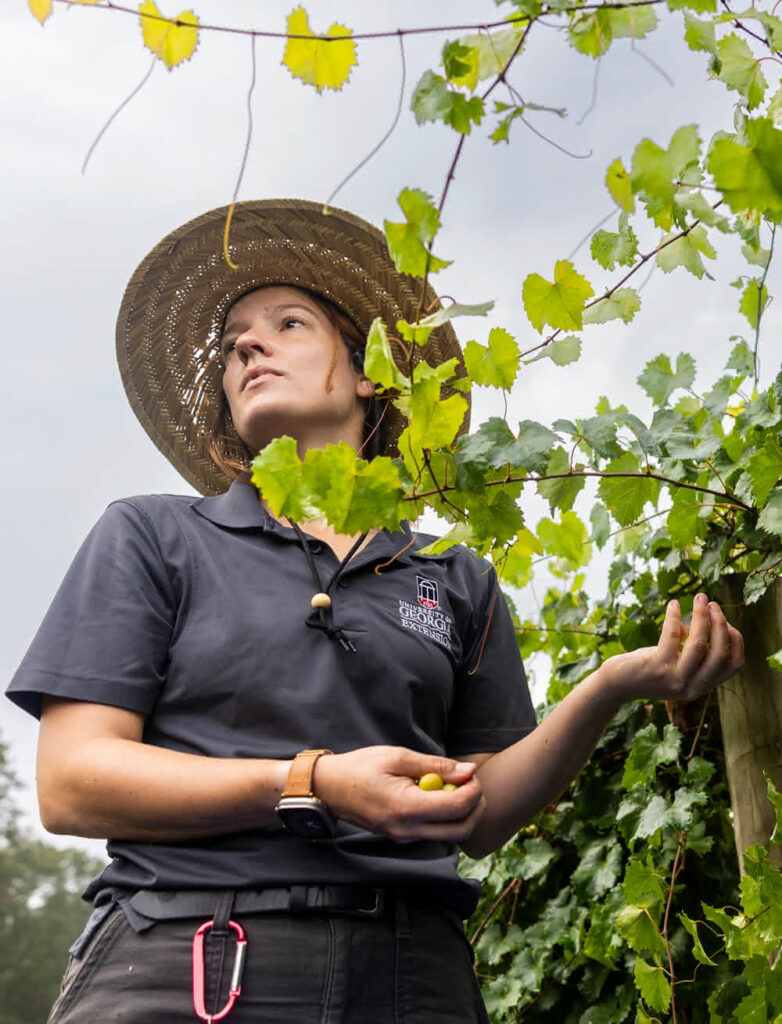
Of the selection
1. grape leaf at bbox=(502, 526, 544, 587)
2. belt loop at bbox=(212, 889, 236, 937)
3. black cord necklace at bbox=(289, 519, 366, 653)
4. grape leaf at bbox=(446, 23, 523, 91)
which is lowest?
belt loop at bbox=(212, 889, 236, 937)

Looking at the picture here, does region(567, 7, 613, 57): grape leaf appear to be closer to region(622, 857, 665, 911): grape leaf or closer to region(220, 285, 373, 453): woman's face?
region(220, 285, 373, 453): woman's face

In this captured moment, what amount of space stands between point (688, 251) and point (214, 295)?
1.04 meters

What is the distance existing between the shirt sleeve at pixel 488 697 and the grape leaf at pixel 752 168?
2.50 ft

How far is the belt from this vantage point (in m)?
1.10

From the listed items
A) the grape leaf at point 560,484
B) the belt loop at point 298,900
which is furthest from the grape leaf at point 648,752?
the belt loop at point 298,900

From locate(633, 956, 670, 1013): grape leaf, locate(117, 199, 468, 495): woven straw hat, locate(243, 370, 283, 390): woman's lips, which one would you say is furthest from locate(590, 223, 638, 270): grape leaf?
locate(633, 956, 670, 1013): grape leaf

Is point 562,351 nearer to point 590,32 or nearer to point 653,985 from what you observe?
point 590,32

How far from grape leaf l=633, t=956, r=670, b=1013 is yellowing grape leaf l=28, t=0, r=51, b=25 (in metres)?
1.31

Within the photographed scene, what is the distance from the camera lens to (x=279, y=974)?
1.07m

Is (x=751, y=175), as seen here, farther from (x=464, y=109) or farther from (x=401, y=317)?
(x=401, y=317)

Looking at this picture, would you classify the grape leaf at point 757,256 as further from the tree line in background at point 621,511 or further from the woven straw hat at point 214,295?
the woven straw hat at point 214,295

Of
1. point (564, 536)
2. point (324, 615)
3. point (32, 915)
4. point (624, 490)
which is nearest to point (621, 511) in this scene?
point (624, 490)

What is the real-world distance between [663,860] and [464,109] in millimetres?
1159

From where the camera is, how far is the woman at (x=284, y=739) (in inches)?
42.0
